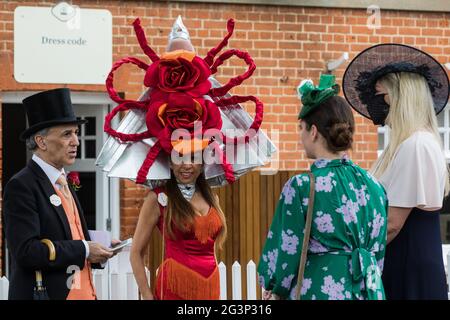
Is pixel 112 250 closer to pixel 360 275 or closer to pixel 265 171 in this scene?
pixel 360 275

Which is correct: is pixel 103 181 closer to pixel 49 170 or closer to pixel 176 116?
pixel 49 170

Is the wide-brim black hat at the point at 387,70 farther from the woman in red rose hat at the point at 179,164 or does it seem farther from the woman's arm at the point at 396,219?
the woman's arm at the point at 396,219

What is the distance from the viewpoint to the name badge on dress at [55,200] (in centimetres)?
463

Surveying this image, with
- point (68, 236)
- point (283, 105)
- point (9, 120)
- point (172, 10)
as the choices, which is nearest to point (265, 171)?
point (283, 105)

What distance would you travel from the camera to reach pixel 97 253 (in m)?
4.70

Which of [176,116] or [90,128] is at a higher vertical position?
[90,128]

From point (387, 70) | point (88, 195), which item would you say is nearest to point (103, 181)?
point (88, 195)

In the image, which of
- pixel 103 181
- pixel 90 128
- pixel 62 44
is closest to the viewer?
pixel 62 44

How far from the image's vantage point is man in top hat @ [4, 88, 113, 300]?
452 centimetres

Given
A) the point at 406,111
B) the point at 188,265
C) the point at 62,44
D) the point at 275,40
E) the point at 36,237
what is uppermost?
the point at 275,40

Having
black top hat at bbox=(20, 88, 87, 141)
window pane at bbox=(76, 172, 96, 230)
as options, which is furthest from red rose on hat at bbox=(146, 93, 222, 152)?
window pane at bbox=(76, 172, 96, 230)

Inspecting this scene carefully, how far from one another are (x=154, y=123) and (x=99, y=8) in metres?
4.77

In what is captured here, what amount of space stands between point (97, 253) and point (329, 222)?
1298mm

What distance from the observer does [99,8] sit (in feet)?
30.4
